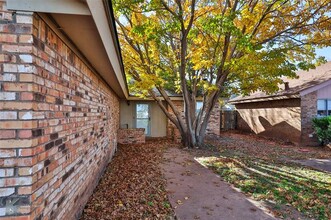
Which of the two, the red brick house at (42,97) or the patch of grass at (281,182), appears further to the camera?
the patch of grass at (281,182)

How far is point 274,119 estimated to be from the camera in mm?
14742

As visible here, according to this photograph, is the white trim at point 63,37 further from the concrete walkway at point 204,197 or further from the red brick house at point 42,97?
the concrete walkway at point 204,197

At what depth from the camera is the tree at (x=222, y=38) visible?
23.2 ft

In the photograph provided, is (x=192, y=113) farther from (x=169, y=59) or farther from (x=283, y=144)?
(x=283, y=144)

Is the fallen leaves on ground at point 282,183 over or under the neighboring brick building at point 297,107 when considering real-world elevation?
under

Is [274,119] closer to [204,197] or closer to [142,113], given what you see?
[142,113]

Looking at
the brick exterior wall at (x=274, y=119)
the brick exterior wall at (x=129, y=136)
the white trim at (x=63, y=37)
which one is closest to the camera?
the white trim at (x=63, y=37)

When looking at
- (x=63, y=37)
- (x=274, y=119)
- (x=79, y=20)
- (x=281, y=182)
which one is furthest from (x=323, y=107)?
(x=79, y=20)

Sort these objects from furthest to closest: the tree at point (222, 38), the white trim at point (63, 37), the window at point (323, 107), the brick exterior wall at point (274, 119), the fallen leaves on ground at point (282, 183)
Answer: the brick exterior wall at point (274, 119) < the window at point (323, 107) < the tree at point (222, 38) < the fallen leaves on ground at point (282, 183) < the white trim at point (63, 37)

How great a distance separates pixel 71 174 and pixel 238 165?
5.60 metres

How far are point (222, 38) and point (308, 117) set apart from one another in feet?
23.2

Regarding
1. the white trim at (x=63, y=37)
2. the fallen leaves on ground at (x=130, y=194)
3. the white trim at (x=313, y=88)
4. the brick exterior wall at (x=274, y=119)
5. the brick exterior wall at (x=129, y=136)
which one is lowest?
the fallen leaves on ground at (x=130, y=194)

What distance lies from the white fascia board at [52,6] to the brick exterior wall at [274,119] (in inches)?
522

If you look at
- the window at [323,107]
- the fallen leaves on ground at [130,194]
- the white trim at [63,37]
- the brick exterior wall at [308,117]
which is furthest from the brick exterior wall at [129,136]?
the window at [323,107]
